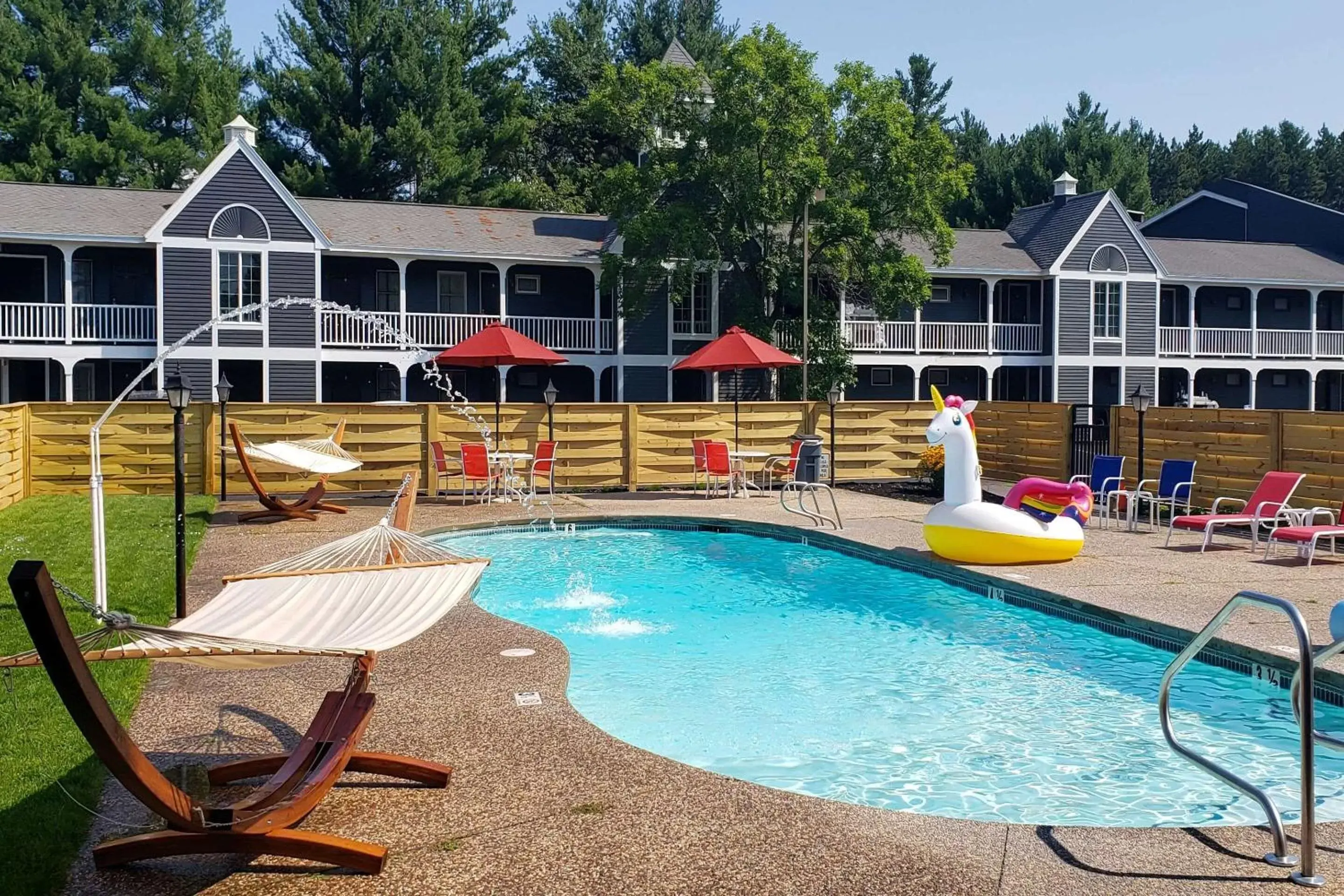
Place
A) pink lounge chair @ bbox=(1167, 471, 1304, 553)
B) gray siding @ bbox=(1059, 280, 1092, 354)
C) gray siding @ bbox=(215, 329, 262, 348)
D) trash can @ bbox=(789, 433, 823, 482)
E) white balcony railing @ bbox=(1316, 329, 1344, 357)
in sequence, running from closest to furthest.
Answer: pink lounge chair @ bbox=(1167, 471, 1304, 553) → trash can @ bbox=(789, 433, 823, 482) → gray siding @ bbox=(215, 329, 262, 348) → gray siding @ bbox=(1059, 280, 1092, 354) → white balcony railing @ bbox=(1316, 329, 1344, 357)

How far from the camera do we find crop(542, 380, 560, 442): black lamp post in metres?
18.0

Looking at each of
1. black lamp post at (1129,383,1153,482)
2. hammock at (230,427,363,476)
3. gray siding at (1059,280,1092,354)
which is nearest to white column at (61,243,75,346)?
hammock at (230,427,363,476)

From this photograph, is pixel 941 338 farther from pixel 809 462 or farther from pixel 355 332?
pixel 355 332

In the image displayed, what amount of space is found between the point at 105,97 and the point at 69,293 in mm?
17603

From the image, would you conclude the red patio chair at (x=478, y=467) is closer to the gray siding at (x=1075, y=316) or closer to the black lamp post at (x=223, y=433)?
the black lamp post at (x=223, y=433)

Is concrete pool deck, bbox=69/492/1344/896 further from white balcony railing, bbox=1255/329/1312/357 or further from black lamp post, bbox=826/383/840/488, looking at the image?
white balcony railing, bbox=1255/329/1312/357

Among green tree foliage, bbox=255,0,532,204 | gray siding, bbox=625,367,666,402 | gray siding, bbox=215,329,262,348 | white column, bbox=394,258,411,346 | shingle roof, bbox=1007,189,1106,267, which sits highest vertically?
green tree foliage, bbox=255,0,532,204

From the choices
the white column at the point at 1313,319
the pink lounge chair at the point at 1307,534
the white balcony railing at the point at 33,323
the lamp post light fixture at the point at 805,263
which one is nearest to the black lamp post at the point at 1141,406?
the pink lounge chair at the point at 1307,534

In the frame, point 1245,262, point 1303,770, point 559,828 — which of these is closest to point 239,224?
point 559,828

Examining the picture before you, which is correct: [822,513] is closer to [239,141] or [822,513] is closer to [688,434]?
[688,434]

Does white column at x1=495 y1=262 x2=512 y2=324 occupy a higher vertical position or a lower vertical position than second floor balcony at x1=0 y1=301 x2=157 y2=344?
higher

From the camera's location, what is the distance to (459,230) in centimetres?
2972

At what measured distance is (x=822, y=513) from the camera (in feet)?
55.4

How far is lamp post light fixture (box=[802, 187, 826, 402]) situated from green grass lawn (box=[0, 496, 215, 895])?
15269 mm
